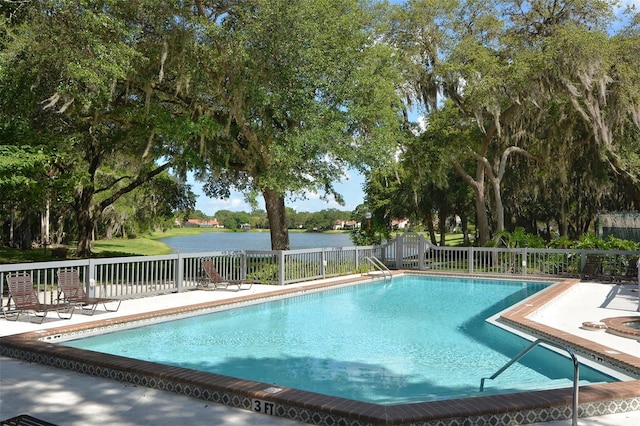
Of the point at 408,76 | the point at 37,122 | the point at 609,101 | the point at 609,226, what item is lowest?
the point at 609,226

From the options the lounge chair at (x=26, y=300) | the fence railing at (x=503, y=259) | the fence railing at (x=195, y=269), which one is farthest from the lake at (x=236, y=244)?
the lounge chair at (x=26, y=300)

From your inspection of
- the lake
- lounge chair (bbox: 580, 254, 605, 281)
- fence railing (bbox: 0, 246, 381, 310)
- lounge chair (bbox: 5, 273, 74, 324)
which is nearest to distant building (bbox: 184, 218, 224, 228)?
the lake

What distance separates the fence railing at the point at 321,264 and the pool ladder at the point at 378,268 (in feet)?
0.68

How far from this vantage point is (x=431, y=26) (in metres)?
21.2

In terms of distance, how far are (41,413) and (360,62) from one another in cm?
1266

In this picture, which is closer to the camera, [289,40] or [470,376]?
[470,376]

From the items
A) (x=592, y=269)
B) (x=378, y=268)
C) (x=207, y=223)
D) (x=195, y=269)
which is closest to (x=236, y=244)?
(x=378, y=268)

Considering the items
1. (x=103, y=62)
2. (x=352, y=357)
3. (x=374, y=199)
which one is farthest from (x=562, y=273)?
(x=374, y=199)

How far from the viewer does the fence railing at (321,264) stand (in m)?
12.2

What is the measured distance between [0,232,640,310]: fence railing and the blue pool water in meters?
2.33

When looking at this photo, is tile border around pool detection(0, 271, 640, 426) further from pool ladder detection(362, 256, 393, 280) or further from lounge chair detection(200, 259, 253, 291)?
pool ladder detection(362, 256, 393, 280)

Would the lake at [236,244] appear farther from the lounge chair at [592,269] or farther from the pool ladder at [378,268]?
the lounge chair at [592,269]

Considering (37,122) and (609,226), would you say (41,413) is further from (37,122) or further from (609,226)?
(609,226)

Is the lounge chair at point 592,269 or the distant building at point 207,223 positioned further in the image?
A: the distant building at point 207,223
